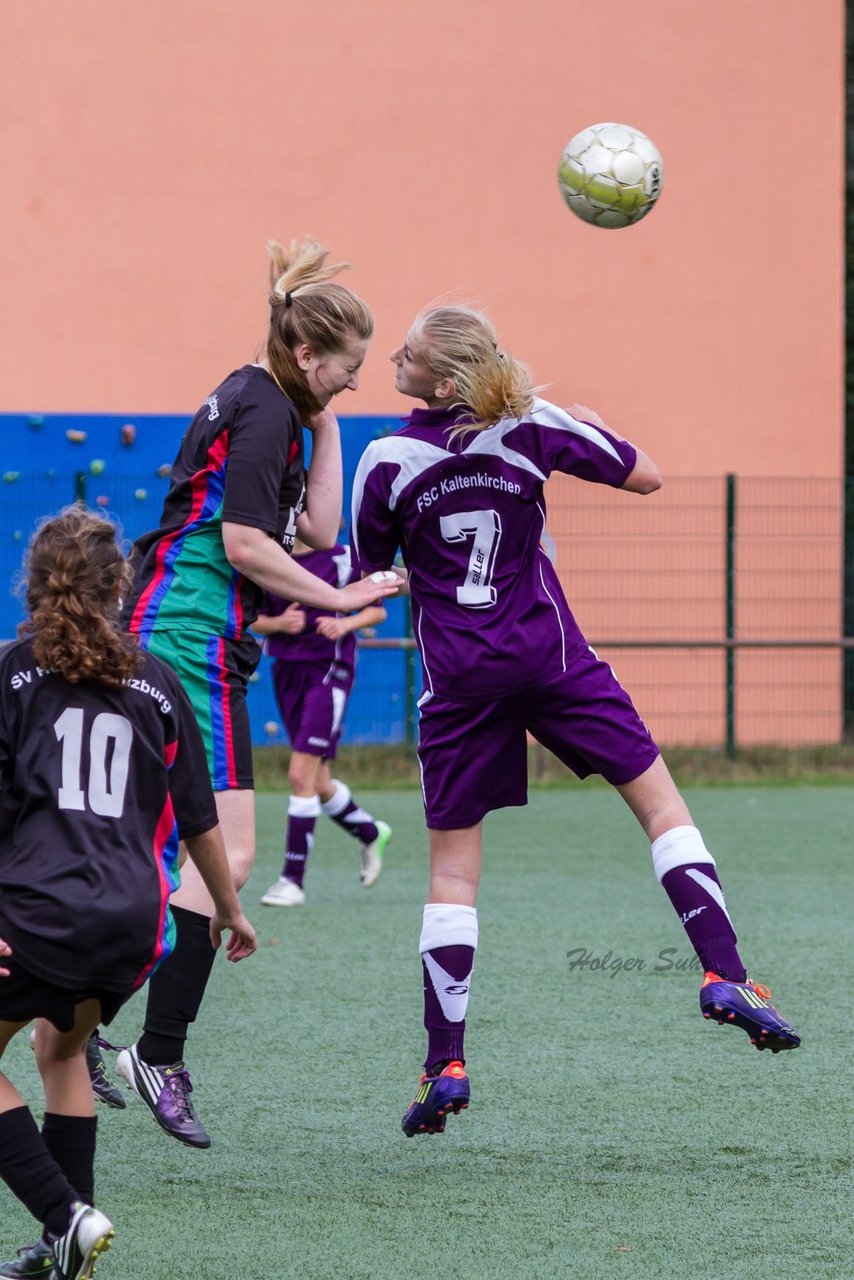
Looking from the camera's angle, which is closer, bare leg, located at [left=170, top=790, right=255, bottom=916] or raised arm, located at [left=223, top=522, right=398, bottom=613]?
raised arm, located at [left=223, top=522, right=398, bottom=613]

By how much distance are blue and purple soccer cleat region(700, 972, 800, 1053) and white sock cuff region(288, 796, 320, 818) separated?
394cm

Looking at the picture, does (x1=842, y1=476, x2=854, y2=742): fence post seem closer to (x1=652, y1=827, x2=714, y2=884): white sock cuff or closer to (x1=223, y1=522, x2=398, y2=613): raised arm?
(x1=652, y1=827, x2=714, y2=884): white sock cuff

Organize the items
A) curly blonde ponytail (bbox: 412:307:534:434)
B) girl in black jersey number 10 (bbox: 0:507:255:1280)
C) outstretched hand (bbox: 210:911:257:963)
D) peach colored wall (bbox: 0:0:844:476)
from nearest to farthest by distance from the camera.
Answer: girl in black jersey number 10 (bbox: 0:507:255:1280) → outstretched hand (bbox: 210:911:257:963) → curly blonde ponytail (bbox: 412:307:534:434) → peach colored wall (bbox: 0:0:844:476)

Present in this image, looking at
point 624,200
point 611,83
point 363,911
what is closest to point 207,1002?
point 363,911

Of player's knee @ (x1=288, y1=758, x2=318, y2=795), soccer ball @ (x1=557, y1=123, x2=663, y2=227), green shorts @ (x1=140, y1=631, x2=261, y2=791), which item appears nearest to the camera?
green shorts @ (x1=140, y1=631, x2=261, y2=791)

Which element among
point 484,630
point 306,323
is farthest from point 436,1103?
point 306,323

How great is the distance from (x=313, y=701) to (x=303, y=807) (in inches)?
21.8

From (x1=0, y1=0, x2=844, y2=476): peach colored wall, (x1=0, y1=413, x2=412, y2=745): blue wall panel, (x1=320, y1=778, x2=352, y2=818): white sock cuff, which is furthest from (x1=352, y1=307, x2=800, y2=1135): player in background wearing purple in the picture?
(x1=0, y1=0, x2=844, y2=476): peach colored wall

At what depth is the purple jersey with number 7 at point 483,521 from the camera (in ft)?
12.9

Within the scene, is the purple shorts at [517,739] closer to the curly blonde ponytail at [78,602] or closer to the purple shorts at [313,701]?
the curly blonde ponytail at [78,602]

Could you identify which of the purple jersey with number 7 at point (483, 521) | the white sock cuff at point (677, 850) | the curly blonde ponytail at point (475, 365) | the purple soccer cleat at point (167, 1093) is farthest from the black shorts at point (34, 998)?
the curly blonde ponytail at point (475, 365)

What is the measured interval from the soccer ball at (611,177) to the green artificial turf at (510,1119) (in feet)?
7.88

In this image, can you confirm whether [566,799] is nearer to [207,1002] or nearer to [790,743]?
[790,743]

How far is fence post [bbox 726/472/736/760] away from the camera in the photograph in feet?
44.5
